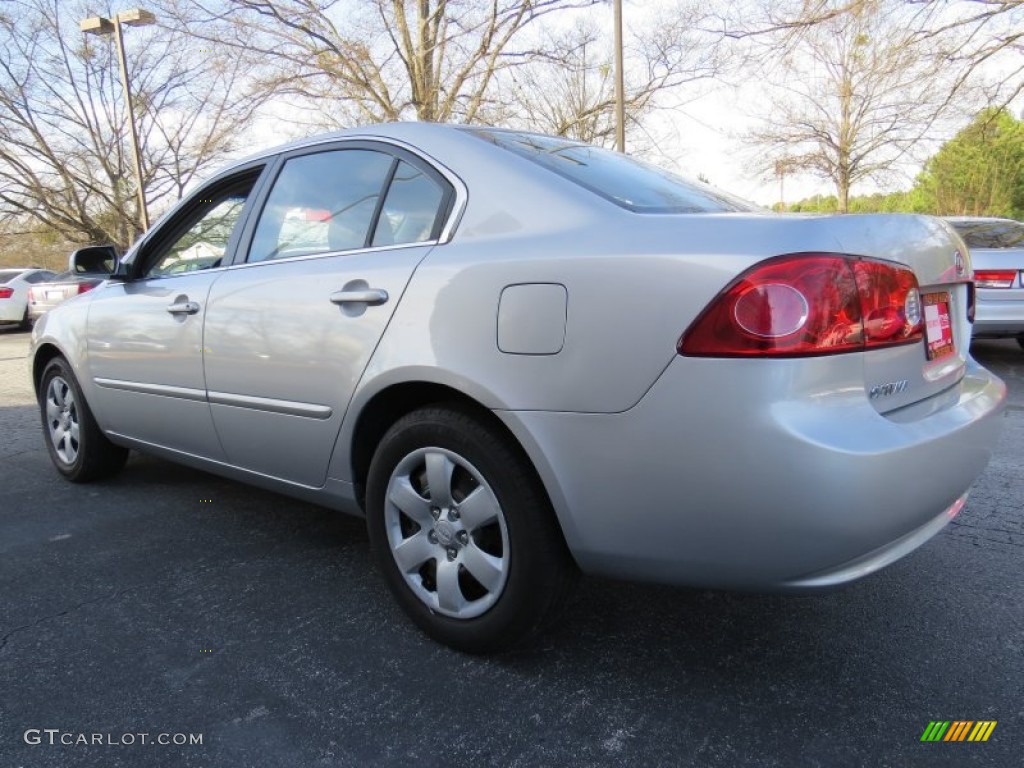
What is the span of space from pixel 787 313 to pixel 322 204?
173cm

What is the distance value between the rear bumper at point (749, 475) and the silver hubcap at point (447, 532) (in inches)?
9.7

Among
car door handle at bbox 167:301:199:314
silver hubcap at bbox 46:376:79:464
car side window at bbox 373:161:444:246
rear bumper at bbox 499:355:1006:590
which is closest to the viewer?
rear bumper at bbox 499:355:1006:590

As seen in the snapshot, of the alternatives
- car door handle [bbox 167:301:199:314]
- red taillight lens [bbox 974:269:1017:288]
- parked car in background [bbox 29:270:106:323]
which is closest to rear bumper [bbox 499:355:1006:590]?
car door handle [bbox 167:301:199:314]

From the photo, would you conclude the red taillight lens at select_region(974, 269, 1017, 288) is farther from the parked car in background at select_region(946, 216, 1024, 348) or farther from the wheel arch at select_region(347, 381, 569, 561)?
the wheel arch at select_region(347, 381, 569, 561)

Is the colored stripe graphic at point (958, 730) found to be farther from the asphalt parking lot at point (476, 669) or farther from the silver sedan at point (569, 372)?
the silver sedan at point (569, 372)

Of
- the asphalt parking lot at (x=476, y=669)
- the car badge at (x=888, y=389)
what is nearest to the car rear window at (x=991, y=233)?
the asphalt parking lot at (x=476, y=669)

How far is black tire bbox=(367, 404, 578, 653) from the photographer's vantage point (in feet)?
6.49

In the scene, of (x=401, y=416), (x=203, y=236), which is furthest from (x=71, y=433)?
(x=401, y=416)

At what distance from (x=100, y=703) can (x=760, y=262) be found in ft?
6.50

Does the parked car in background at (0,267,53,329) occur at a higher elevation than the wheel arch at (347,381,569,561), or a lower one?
higher

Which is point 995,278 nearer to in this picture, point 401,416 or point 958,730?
point 958,730

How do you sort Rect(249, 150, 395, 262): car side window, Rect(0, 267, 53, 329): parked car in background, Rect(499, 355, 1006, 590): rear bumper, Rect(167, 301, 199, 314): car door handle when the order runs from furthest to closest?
Rect(0, 267, 53, 329): parked car in background < Rect(167, 301, 199, 314): car door handle < Rect(249, 150, 395, 262): car side window < Rect(499, 355, 1006, 590): rear bumper

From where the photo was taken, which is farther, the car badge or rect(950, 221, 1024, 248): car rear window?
rect(950, 221, 1024, 248): car rear window

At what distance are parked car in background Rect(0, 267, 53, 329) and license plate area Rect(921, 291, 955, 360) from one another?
1707 centimetres
